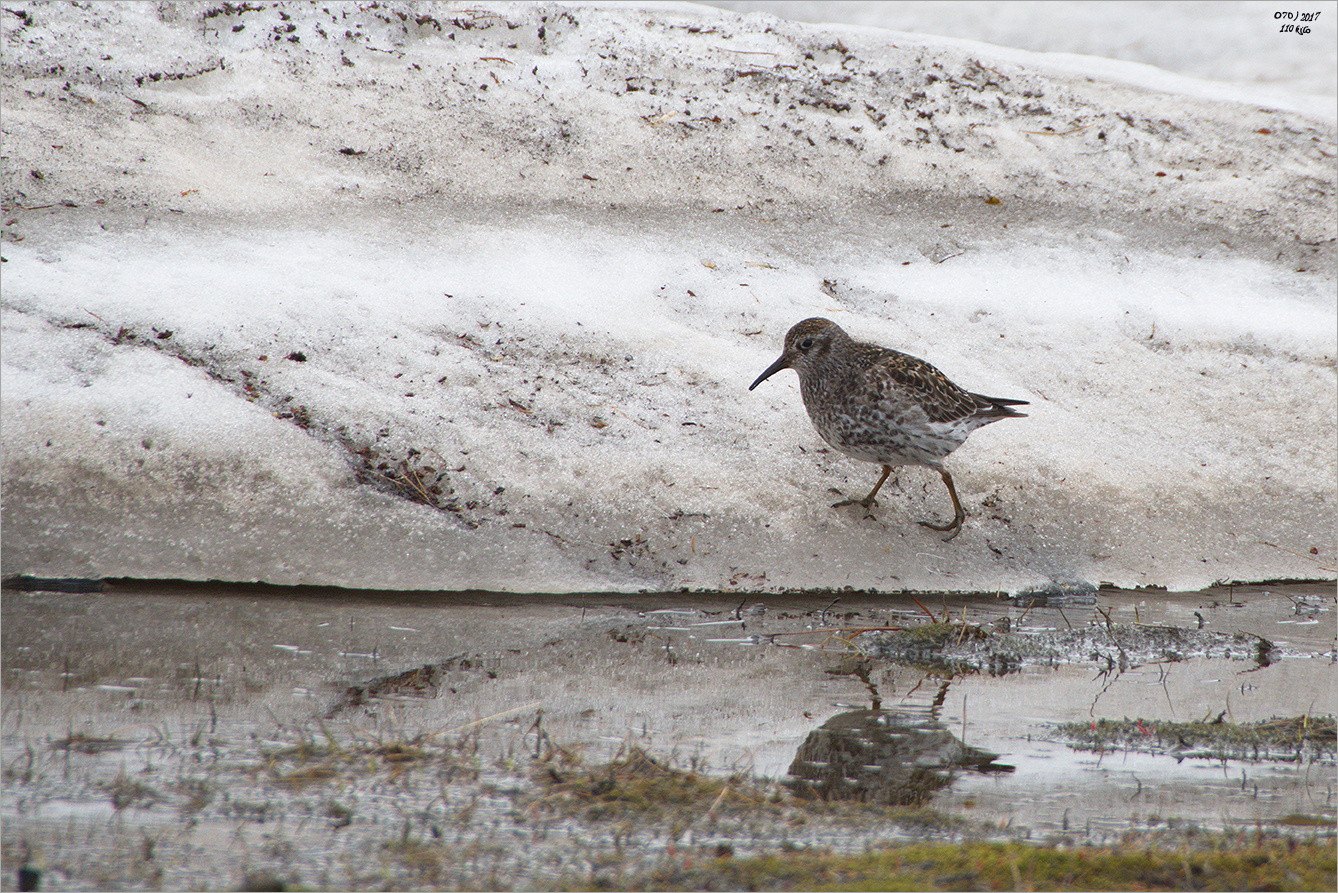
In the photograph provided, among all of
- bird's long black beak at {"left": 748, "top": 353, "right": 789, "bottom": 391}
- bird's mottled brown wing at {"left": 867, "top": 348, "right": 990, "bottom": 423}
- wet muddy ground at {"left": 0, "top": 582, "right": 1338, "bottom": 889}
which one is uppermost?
bird's mottled brown wing at {"left": 867, "top": 348, "right": 990, "bottom": 423}

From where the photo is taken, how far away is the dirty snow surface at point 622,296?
5902mm

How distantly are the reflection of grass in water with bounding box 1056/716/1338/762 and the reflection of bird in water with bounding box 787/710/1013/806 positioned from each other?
0.50 meters

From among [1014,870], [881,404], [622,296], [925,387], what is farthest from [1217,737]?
[622,296]

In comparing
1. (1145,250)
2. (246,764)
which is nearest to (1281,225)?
(1145,250)

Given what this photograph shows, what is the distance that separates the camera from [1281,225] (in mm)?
9734

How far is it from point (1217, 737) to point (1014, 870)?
1684mm

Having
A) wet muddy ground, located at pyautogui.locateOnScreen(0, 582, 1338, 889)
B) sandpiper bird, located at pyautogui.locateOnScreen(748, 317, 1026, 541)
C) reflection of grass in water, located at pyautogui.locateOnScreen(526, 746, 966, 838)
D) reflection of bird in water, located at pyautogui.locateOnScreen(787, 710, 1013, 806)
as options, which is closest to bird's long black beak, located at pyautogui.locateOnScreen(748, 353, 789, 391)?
sandpiper bird, located at pyautogui.locateOnScreen(748, 317, 1026, 541)

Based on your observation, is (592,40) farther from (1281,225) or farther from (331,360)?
(1281,225)

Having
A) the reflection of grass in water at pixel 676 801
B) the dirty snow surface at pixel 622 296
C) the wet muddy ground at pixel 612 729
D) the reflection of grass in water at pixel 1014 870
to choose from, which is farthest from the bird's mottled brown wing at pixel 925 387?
the reflection of grass in water at pixel 1014 870

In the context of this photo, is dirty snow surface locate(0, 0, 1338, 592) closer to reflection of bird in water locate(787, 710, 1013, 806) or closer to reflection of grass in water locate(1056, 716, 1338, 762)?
reflection of bird in water locate(787, 710, 1013, 806)

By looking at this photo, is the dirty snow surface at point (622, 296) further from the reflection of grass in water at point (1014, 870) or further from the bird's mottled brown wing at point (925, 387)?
the reflection of grass in water at point (1014, 870)

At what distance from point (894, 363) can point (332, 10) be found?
263 inches

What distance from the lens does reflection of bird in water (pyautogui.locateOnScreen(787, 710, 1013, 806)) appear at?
3.49m

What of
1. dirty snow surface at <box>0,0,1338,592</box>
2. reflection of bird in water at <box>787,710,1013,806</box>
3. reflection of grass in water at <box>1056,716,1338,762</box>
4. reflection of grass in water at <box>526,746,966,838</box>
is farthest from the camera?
dirty snow surface at <box>0,0,1338,592</box>
